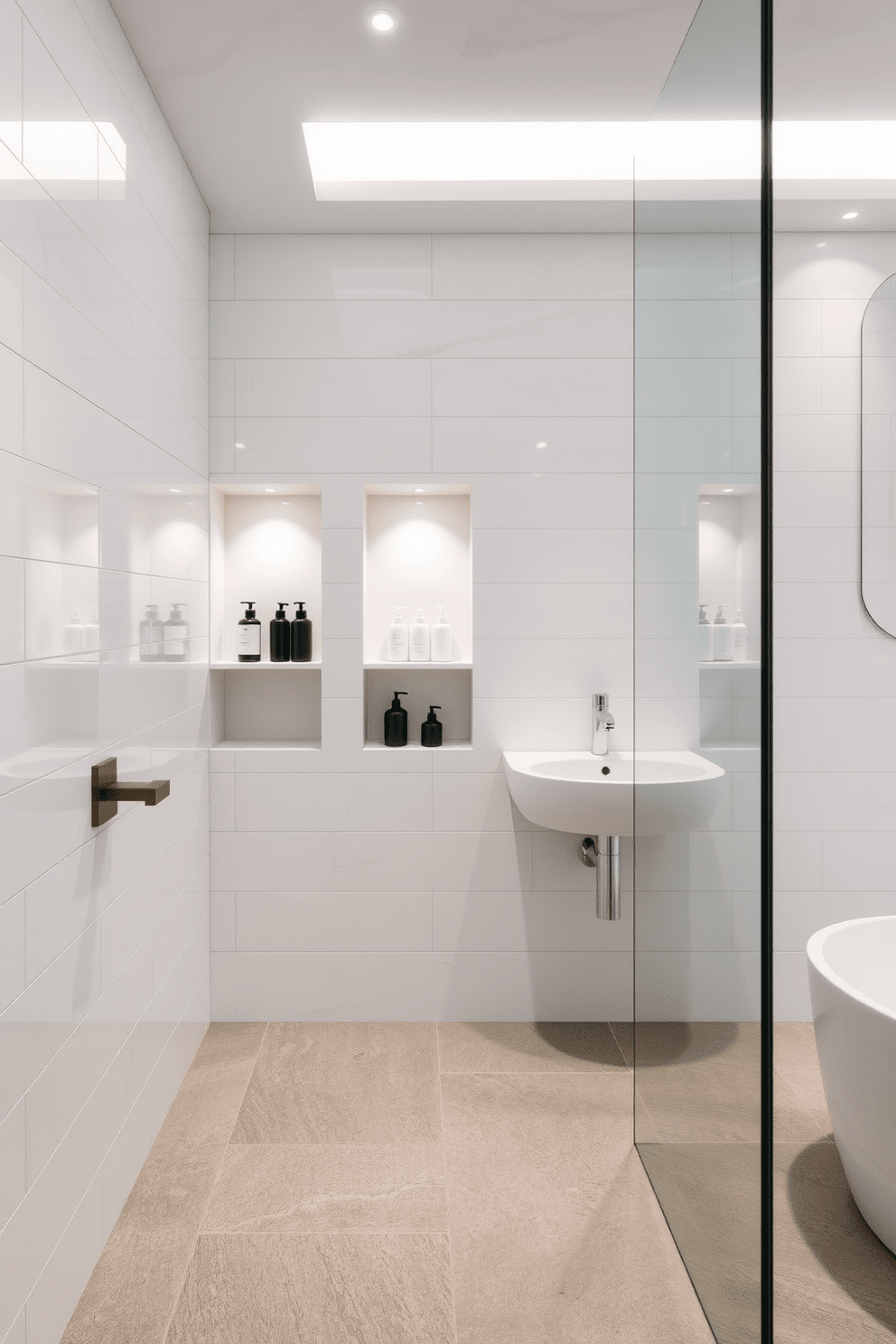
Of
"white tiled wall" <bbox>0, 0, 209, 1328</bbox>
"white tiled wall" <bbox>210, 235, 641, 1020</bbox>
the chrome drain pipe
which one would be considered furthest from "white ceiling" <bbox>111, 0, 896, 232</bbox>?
the chrome drain pipe

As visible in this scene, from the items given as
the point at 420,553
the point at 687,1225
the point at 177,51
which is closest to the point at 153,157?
the point at 177,51

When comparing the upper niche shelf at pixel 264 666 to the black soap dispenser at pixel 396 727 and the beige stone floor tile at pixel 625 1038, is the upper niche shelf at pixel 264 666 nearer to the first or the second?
the black soap dispenser at pixel 396 727

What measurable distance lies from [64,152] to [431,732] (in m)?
1.71

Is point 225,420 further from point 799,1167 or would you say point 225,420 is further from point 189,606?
point 799,1167

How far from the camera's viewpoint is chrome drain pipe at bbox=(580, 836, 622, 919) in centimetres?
236

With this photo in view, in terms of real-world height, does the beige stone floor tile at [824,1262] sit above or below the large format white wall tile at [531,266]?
below

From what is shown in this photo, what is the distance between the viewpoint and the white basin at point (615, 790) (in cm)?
148

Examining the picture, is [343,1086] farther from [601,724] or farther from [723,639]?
[723,639]

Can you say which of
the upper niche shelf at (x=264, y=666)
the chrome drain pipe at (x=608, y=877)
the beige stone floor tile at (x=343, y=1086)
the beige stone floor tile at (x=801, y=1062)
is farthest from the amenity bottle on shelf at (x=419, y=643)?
the beige stone floor tile at (x=801, y=1062)

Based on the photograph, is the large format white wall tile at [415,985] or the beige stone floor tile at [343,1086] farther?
the large format white wall tile at [415,985]

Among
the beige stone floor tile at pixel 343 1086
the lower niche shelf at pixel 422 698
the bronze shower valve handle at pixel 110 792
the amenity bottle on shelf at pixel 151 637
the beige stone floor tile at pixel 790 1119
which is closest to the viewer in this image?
the beige stone floor tile at pixel 790 1119

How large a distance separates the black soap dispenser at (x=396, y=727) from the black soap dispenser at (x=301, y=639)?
308mm

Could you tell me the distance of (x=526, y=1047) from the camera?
2.44 m

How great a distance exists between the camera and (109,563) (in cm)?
167
